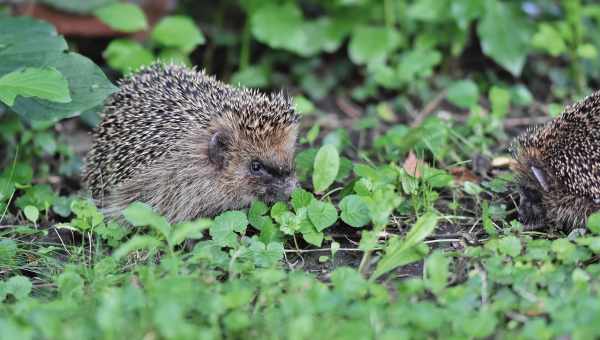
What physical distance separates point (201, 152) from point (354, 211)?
1.29 m

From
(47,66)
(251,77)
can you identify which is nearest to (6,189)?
(47,66)

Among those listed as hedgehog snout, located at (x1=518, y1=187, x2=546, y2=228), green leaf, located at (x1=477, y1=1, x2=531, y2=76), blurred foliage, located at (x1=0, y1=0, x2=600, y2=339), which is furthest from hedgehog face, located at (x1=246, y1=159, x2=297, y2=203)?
green leaf, located at (x1=477, y1=1, x2=531, y2=76)

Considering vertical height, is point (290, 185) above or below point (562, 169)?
below

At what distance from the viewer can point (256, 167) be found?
6.25 meters

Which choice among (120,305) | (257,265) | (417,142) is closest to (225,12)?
(417,142)

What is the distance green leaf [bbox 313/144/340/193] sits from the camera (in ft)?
20.2

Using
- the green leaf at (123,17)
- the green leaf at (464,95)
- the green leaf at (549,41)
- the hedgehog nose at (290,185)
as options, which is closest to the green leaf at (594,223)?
the hedgehog nose at (290,185)

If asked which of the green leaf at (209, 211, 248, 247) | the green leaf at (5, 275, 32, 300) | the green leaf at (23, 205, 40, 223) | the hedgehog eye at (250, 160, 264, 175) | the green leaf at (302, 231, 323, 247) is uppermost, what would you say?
the hedgehog eye at (250, 160, 264, 175)

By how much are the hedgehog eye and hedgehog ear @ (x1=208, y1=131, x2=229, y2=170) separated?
8.3 inches

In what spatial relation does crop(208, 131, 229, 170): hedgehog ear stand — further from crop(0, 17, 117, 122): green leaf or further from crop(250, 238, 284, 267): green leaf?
crop(250, 238, 284, 267): green leaf

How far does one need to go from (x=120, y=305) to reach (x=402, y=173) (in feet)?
8.83

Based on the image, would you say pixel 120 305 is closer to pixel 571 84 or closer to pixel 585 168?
pixel 585 168

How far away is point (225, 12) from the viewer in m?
9.70

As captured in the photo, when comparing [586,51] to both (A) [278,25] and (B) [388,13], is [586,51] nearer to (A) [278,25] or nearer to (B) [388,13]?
(B) [388,13]
